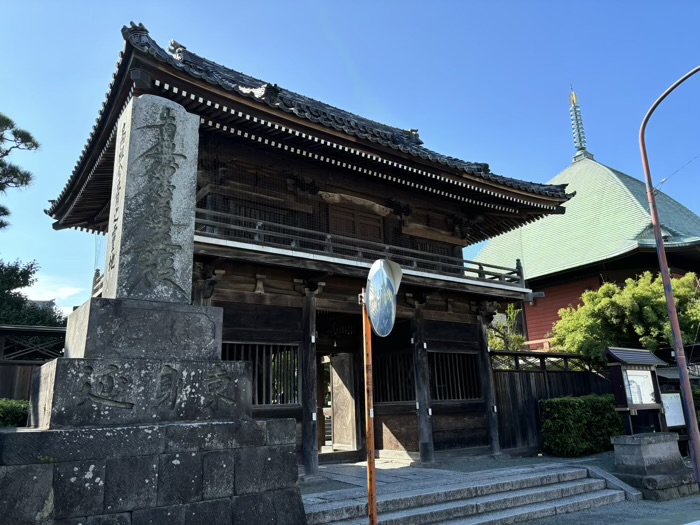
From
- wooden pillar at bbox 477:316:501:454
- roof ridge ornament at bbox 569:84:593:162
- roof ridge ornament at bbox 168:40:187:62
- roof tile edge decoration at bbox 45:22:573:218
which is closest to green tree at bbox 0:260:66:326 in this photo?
roof tile edge decoration at bbox 45:22:573:218

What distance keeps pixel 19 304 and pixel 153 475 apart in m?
16.8

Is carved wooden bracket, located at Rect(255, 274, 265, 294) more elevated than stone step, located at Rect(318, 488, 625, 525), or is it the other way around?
carved wooden bracket, located at Rect(255, 274, 265, 294)

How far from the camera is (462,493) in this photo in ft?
24.7

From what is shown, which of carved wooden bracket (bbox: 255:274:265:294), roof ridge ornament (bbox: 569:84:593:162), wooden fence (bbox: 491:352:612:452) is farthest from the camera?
roof ridge ornament (bbox: 569:84:593:162)

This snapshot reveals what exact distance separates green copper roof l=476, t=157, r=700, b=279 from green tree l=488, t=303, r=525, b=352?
1.81 m

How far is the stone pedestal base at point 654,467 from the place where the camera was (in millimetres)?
8508

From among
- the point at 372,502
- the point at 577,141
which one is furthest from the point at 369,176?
the point at 577,141

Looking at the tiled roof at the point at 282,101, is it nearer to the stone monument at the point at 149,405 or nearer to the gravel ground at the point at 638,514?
the stone monument at the point at 149,405

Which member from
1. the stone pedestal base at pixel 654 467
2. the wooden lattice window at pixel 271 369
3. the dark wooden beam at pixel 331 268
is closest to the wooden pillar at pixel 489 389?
the dark wooden beam at pixel 331 268

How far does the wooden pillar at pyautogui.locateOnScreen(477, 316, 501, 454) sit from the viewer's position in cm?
1201

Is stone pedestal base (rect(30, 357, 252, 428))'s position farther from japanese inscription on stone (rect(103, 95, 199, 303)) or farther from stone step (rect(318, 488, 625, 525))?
stone step (rect(318, 488, 625, 525))

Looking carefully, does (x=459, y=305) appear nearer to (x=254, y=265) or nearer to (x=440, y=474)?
(x=440, y=474)

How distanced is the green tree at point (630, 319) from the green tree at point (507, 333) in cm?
445

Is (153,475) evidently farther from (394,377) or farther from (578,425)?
(578,425)
